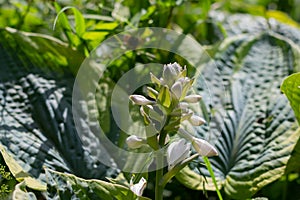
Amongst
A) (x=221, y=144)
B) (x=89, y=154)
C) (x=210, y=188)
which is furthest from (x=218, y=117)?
(x=89, y=154)

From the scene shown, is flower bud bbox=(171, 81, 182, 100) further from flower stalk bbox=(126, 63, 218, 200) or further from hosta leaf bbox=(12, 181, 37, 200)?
hosta leaf bbox=(12, 181, 37, 200)

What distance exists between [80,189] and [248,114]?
576 mm

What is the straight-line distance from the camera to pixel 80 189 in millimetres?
989

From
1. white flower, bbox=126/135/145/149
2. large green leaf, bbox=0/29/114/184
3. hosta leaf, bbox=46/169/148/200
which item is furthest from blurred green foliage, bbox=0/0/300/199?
white flower, bbox=126/135/145/149

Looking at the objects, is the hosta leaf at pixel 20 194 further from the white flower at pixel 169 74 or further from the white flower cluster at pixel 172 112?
the white flower at pixel 169 74

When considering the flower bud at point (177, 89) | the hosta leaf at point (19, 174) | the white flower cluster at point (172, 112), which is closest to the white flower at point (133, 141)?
the white flower cluster at point (172, 112)

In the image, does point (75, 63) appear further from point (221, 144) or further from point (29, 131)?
point (221, 144)

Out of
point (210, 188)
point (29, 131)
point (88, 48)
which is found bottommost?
point (210, 188)

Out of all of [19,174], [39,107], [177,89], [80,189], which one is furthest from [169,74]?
[39,107]

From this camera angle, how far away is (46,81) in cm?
139

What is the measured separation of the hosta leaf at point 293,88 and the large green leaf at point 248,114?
5.7 inches

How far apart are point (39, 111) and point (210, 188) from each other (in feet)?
1.44

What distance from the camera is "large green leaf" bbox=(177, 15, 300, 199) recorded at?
1.26m

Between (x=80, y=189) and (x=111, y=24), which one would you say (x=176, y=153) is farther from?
(x=111, y=24)
